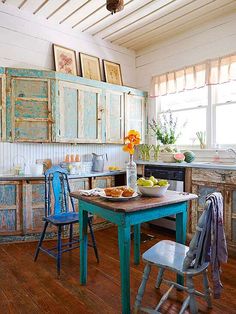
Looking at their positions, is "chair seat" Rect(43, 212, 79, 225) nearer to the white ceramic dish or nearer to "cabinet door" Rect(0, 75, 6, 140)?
the white ceramic dish

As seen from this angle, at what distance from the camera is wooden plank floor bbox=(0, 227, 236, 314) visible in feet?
6.47

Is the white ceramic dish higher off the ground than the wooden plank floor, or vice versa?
the white ceramic dish

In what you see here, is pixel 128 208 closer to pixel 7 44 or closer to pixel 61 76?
pixel 61 76

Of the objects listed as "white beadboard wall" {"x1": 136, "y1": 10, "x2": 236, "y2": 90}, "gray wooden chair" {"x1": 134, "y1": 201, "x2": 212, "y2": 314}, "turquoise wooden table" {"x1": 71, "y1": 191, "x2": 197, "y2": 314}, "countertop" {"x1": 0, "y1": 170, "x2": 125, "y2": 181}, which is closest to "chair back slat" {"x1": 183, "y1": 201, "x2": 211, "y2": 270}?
"gray wooden chair" {"x1": 134, "y1": 201, "x2": 212, "y2": 314}

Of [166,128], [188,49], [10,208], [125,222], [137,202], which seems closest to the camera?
[125,222]

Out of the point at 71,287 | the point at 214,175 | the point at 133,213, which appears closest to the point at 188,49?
the point at 214,175

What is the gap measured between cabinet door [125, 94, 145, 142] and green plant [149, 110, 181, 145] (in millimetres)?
205

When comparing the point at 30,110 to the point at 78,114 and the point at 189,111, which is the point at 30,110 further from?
the point at 189,111

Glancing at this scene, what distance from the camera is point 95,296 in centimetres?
212

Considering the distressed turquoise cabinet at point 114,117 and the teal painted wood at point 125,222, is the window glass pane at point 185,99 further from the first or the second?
the teal painted wood at point 125,222

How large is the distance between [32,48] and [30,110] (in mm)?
995

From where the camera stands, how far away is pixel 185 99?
4266mm

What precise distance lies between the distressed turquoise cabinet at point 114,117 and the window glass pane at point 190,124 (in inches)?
37.9

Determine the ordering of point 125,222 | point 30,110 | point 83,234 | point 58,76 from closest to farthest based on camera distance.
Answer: point 125,222 → point 83,234 → point 30,110 → point 58,76
